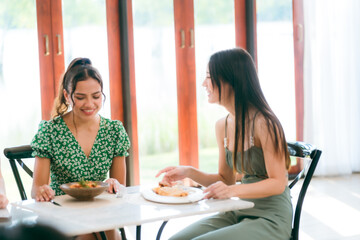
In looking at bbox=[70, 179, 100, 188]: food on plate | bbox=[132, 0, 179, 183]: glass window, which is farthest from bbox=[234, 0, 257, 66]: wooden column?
bbox=[70, 179, 100, 188]: food on plate

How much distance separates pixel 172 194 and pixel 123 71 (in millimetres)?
2469

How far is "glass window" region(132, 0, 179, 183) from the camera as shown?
13.0 feet

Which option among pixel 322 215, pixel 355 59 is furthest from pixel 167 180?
pixel 355 59

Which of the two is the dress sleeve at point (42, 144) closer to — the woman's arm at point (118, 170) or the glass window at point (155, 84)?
the woman's arm at point (118, 170)

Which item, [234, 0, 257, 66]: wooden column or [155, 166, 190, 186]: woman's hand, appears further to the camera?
[234, 0, 257, 66]: wooden column

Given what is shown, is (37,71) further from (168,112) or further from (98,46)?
(168,112)

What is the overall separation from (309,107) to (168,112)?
1.50 meters

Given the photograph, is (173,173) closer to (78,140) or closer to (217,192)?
(217,192)

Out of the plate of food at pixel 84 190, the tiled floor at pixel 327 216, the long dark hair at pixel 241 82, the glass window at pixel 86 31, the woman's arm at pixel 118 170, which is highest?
the glass window at pixel 86 31

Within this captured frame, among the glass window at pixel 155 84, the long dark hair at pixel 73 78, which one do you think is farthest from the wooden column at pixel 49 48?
the long dark hair at pixel 73 78

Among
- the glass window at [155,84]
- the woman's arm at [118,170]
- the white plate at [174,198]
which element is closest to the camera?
the white plate at [174,198]

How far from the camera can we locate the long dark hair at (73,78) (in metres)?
2.03

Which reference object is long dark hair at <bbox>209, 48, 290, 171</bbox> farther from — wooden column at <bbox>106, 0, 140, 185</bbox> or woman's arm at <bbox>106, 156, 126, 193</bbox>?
wooden column at <bbox>106, 0, 140, 185</bbox>

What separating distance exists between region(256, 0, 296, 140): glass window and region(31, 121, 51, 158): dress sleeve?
113 inches
